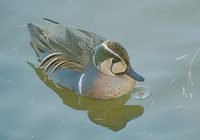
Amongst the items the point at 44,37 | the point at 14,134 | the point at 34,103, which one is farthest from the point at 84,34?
the point at 14,134

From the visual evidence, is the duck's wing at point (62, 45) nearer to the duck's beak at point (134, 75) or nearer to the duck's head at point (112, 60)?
the duck's head at point (112, 60)

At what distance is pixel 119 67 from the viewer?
5914mm

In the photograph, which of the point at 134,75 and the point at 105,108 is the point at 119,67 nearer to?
the point at 134,75

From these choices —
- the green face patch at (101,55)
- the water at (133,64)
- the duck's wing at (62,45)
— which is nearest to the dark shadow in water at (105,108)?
the water at (133,64)

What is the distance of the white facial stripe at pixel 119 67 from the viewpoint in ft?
19.2

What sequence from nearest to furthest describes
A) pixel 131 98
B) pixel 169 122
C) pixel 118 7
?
pixel 169 122
pixel 131 98
pixel 118 7

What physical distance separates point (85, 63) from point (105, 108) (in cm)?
46

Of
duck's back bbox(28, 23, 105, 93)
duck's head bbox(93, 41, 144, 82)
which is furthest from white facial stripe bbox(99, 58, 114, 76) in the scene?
duck's back bbox(28, 23, 105, 93)

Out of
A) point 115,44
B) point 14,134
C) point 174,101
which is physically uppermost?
point 115,44

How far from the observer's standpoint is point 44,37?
648 cm

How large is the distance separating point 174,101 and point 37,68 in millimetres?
1443

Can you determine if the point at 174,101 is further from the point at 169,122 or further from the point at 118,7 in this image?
the point at 118,7

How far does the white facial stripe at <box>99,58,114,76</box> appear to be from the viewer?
234 inches

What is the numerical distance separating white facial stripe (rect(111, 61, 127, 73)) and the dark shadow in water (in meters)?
0.28
